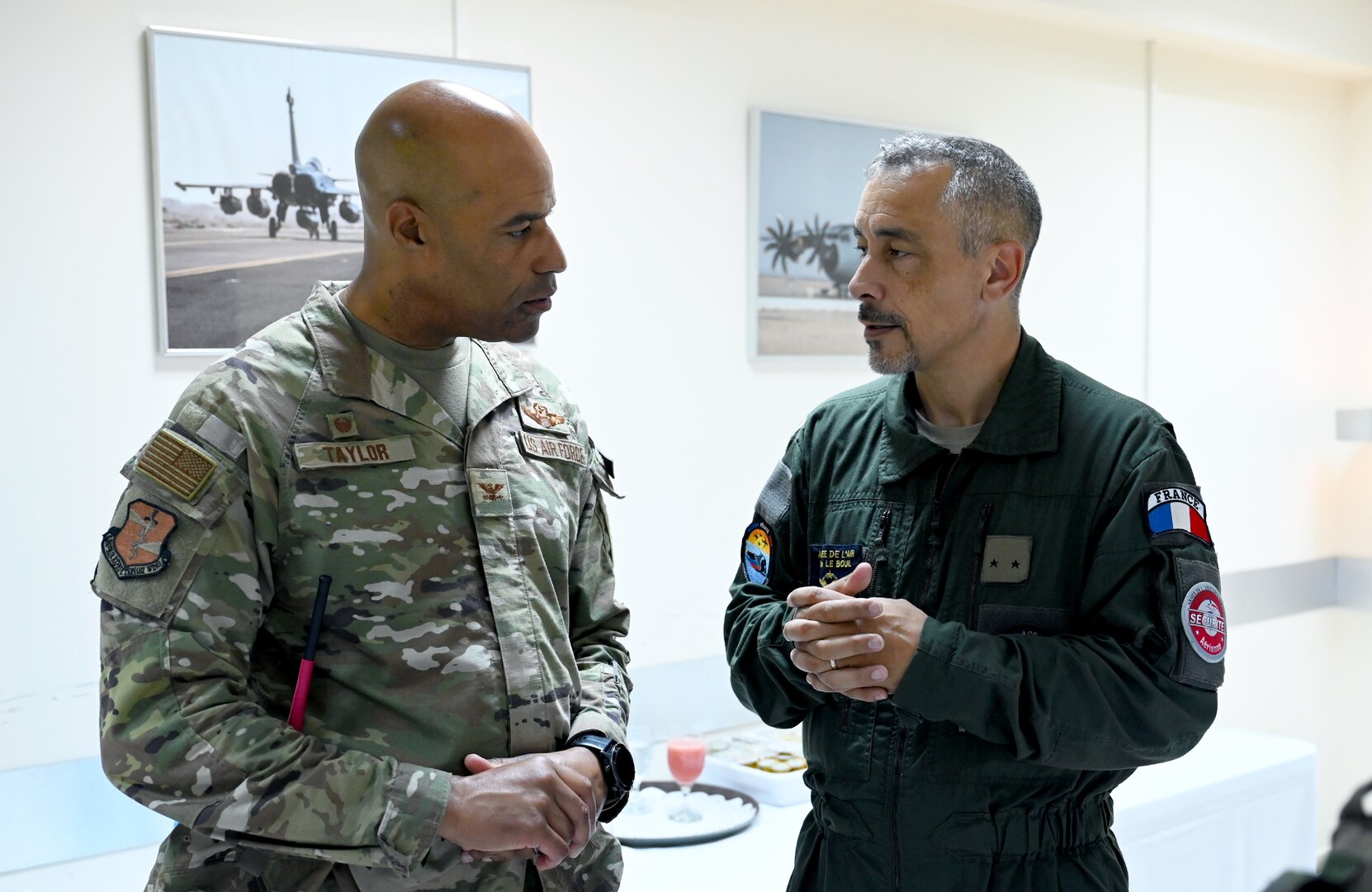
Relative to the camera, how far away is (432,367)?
4.93ft

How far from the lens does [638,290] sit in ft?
9.64

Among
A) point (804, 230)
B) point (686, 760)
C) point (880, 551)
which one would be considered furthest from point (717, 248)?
point (880, 551)

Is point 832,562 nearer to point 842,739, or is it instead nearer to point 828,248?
point 842,739

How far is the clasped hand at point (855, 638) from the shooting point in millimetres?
1452

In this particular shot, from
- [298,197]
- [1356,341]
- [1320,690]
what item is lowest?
[1320,690]

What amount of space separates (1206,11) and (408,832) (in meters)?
3.64

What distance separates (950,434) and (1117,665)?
0.38 metres

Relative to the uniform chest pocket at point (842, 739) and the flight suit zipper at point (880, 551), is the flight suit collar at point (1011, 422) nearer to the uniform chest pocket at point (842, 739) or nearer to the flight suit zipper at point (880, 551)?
the flight suit zipper at point (880, 551)

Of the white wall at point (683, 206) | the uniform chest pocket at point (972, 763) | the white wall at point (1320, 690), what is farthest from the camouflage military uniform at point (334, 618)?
the white wall at point (1320, 690)

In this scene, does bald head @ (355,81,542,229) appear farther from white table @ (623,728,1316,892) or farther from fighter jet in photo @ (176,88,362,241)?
white table @ (623,728,1316,892)

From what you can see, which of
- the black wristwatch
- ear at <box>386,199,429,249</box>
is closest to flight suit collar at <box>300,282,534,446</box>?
ear at <box>386,199,429,249</box>

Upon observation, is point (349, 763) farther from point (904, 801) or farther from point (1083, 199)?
point (1083, 199)

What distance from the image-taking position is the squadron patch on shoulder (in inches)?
69.0

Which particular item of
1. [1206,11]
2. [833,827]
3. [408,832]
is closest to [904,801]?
[833,827]
